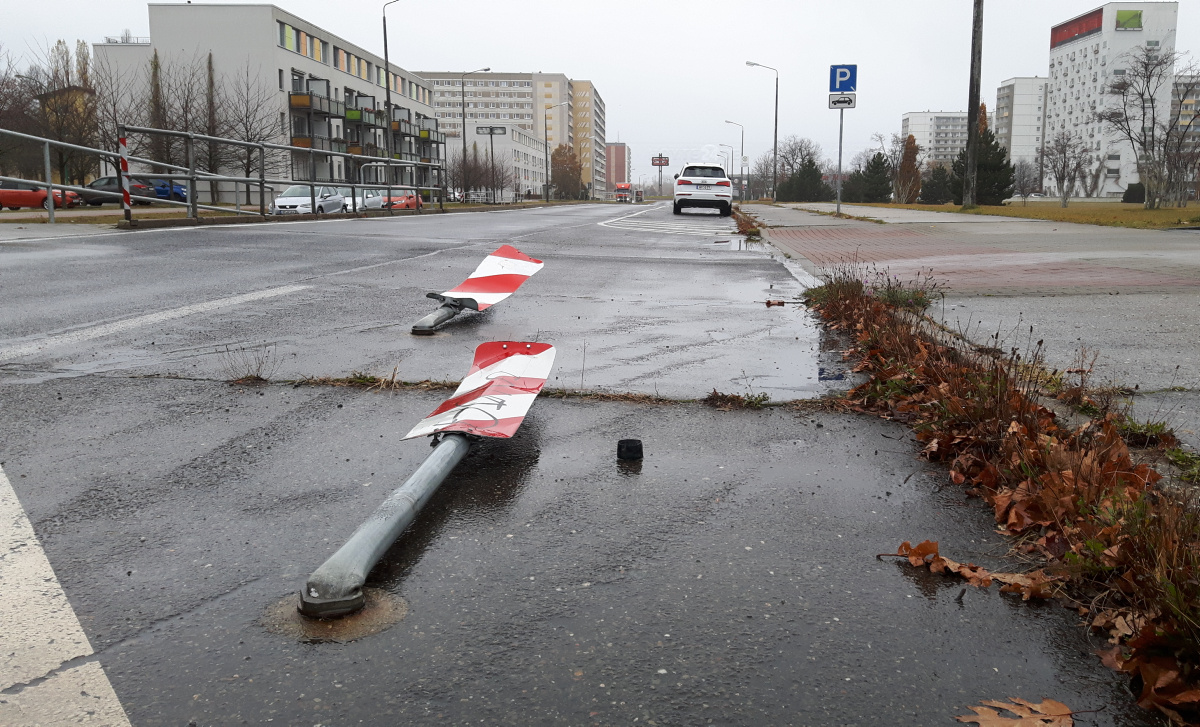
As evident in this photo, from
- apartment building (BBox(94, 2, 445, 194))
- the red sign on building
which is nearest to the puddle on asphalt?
apartment building (BBox(94, 2, 445, 194))

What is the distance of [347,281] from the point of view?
8.45 m

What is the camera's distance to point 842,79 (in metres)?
23.5

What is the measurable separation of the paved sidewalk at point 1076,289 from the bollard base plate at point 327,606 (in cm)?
301

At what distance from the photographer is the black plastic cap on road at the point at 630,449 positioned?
3.31 meters

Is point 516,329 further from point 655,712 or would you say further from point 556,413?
point 655,712

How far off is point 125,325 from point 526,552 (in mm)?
4420

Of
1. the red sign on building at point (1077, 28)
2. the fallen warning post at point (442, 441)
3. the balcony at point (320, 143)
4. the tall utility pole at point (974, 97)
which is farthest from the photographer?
the red sign on building at point (1077, 28)

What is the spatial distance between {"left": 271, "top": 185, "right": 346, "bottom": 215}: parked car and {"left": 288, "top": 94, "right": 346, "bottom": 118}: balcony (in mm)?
32997

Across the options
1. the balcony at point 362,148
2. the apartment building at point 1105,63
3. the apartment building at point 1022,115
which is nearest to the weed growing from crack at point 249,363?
the balcony at point 362,148

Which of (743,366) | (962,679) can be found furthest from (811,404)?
(962,679)

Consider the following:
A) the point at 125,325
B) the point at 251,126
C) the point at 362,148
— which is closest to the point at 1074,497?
the point at 125,325

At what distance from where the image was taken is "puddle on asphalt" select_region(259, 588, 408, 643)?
2025mm

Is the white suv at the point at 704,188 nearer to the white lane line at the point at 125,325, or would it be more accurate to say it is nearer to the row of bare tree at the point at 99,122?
the row of bare tree at the point at 99,122

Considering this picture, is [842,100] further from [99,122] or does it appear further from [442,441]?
[99,122]
